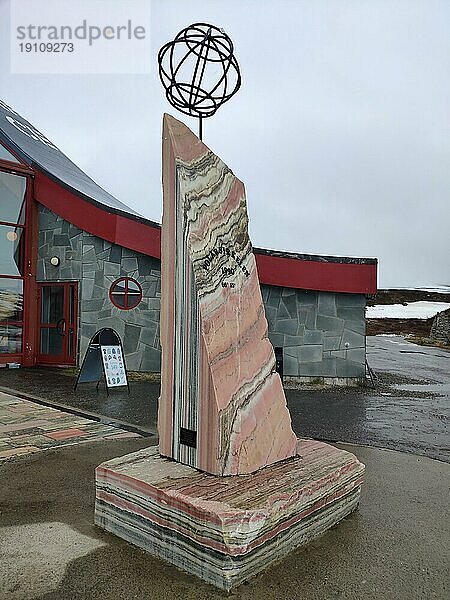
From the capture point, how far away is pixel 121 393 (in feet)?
29.1

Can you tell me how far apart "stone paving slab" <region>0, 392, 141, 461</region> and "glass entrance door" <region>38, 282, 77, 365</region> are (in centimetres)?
441

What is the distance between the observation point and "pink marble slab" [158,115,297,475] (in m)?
3.28

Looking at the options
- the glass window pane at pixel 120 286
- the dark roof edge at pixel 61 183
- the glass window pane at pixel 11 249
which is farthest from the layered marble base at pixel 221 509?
the glass window pane at pixel 11 249

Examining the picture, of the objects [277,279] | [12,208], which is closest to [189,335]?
[277,279]

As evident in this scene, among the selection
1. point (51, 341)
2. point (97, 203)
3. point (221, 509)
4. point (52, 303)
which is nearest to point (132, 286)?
point (97, 203)

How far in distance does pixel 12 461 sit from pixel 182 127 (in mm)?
3215

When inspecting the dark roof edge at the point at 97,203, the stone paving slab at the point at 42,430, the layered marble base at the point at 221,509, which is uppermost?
the dark roof edge at the point at 97,203

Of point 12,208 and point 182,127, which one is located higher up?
point 12,208

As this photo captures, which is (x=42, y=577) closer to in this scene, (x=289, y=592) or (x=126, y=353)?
(x=289, y=592)

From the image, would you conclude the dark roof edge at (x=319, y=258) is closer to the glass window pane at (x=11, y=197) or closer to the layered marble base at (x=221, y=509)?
the glass window pane at (x=11, y=197)

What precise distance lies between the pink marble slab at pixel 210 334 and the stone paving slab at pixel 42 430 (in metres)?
2.33

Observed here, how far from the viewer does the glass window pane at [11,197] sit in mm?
12102

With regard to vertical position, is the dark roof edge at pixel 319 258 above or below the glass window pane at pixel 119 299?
above

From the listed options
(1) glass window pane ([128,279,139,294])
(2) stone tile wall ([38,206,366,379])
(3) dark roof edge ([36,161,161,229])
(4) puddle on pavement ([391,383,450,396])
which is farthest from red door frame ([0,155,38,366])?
(4) puddle on pavement ([391,383,450,396])
